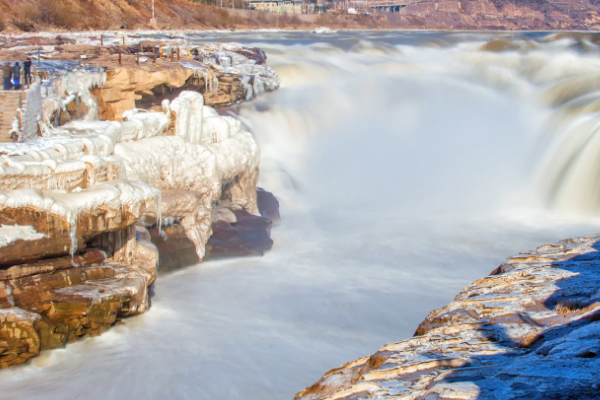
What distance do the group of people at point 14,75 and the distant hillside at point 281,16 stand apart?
24.1 m

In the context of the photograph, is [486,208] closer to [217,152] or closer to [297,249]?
[297,249]

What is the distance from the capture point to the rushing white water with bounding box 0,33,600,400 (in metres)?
8.01

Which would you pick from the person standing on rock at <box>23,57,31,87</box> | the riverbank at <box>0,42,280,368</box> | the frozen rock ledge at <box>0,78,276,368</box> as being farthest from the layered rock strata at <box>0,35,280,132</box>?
the frozen rock ledge at <box>0,78,276,368</box>

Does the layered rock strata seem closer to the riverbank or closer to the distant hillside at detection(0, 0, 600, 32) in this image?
the riverbank

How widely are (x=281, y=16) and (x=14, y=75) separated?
161 ft

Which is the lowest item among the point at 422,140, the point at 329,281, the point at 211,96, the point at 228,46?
the point at 329,281

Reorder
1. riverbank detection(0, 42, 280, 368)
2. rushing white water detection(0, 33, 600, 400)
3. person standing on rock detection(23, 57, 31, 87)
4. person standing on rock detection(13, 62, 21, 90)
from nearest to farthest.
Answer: riverbank detection(0, 42, 280, 368)
rushing white water detection(0, 33, 600, 400)
person standing on rock detection(23, 57, 31, 87)
person standing on rock detection(13, 62, 21, 90)

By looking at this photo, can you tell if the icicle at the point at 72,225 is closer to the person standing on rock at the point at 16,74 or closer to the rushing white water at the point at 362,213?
the rushing white water at the point at 362,213

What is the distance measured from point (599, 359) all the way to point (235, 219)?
10.8 meters

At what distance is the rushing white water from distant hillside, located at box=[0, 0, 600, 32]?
58.8ft

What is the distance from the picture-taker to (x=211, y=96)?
16719mm

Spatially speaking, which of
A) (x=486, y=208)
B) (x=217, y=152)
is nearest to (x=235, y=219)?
(x=217, y=152)

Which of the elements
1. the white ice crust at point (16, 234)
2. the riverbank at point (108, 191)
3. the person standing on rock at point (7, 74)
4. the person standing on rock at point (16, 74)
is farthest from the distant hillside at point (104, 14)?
the white ice crust at point (16, 234)

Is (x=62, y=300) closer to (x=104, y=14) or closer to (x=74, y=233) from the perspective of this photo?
(x=74, y=233)
